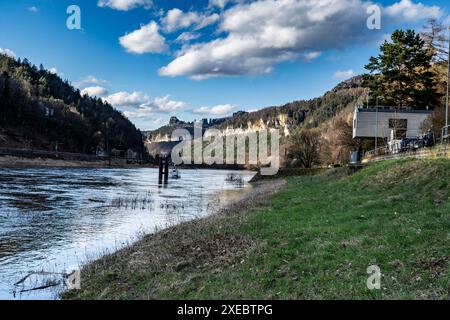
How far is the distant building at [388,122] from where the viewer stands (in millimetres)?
53469

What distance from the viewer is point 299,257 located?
1163 centimetres

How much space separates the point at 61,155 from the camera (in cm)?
16250

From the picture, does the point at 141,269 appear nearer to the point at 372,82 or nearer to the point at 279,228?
the point at 279,228

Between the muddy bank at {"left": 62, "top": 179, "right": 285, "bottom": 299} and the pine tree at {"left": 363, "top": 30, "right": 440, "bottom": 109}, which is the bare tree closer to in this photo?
the pine tree at {"left": 363, "top": 30, "right": 440, "bottom": 109}

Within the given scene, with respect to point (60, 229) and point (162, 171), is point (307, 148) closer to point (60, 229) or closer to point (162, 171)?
point (162, 171)

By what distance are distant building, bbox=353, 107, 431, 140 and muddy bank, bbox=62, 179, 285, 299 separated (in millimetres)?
43339

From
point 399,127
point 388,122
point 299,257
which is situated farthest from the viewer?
point 388,122

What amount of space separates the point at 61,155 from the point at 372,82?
426ft

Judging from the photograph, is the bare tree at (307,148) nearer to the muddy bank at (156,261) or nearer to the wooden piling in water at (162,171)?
the wooden piling in water at (162,171)

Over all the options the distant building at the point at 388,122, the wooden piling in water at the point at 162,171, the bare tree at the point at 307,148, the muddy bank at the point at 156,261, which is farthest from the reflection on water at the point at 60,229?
the bare tree at the point at 307,148

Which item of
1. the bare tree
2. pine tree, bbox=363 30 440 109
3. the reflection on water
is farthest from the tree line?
the reflection on water

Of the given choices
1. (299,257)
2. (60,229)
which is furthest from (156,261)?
(60,229)

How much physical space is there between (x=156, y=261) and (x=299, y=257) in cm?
450

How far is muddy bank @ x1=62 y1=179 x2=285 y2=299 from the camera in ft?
38.0
